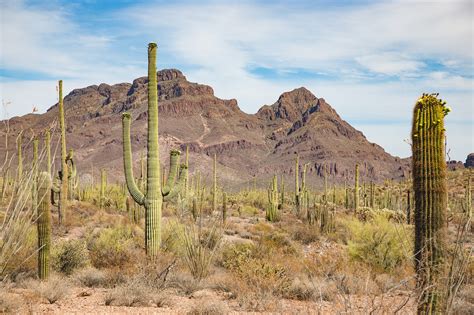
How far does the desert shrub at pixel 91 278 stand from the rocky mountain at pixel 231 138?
318ft

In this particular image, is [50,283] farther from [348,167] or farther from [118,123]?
[118,123]

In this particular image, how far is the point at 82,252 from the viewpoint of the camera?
443 inches

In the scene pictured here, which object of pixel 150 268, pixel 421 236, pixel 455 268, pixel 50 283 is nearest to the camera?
pixel 455 268

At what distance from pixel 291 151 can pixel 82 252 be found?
139501mm

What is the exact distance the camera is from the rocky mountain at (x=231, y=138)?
13138cm

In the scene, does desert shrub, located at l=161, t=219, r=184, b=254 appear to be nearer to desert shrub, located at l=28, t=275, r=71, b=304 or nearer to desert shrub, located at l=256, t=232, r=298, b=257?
desert shrub, located at l=256, t=232, r=298, b=257

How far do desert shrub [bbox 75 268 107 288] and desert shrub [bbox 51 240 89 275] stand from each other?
92 cm

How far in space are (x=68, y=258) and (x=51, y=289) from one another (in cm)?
283

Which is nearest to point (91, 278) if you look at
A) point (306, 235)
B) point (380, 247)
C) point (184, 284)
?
point (184, 284)

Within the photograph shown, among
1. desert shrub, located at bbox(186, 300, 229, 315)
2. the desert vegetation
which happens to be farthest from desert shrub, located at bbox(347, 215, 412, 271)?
desert shrub, located at bbox(186, 300, 229, 315)

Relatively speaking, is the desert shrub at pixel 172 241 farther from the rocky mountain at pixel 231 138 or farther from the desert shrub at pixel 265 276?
the rocky mountain at pixel 231 138

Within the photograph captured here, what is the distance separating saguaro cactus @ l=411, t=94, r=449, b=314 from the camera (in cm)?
596

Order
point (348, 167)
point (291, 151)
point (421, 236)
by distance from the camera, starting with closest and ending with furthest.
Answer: point (421, 236), point (348, 167), point (291, 151)

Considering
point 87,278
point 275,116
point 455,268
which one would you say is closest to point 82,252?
point 87,278
